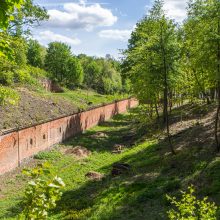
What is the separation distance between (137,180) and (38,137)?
381 inches

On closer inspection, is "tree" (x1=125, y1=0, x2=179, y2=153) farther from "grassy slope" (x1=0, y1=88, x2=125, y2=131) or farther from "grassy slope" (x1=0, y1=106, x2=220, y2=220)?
"grassy slope" (x1=0, y1=88, x2=125, y2=131)

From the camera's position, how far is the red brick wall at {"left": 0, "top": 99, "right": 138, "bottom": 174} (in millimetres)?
19750

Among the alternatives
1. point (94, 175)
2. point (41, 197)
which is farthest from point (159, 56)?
point (41, 197)

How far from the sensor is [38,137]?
24.1 m

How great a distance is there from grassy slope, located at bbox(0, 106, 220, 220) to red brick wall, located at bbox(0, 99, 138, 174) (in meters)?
0.89

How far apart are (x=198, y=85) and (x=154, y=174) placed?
380 inches

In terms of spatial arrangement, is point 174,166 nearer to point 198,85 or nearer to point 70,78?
point 198,85

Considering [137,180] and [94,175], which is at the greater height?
[137,180]

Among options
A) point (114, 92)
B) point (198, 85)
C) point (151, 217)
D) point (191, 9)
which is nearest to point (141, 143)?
point (198, 85)

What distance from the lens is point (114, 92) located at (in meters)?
76.2

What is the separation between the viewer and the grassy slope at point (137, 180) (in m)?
13.7

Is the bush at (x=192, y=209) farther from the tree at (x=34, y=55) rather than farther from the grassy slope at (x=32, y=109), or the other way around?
the tree at (x=34, y=55)

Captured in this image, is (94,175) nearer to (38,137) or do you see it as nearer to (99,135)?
(38,137)

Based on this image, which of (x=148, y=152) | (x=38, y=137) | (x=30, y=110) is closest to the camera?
(x=148, y=152)
